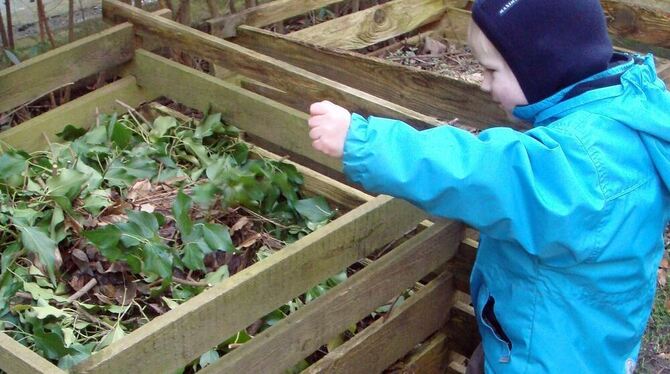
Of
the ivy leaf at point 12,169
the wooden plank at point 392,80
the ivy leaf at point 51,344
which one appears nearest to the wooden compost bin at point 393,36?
the wooden plank at point 392,80

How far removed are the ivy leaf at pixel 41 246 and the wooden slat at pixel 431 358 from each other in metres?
1.07

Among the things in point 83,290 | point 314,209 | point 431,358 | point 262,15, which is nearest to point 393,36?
point 262,15

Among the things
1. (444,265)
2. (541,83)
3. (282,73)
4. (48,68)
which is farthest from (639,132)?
(48,68)

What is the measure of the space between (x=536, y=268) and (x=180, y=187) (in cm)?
135

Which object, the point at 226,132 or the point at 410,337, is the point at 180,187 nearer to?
the point at 226,132

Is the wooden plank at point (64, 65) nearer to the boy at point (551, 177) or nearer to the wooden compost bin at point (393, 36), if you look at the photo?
the wooden compost bin at point (393, 36)

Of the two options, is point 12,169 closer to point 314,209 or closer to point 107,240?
point 107,240

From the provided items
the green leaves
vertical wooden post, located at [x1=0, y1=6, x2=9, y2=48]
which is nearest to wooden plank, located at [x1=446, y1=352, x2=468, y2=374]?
the green leaves

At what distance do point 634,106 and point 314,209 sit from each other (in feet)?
3.99

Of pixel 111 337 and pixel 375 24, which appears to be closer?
pixel 111 337

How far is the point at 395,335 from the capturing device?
2639 mm

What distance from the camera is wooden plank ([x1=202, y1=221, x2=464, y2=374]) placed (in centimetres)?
213

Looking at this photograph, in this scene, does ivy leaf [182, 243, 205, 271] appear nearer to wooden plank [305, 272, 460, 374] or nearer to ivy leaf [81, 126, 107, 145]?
wooden plank [305, 272, 460, 374]

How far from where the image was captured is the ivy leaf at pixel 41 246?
2.49 m
